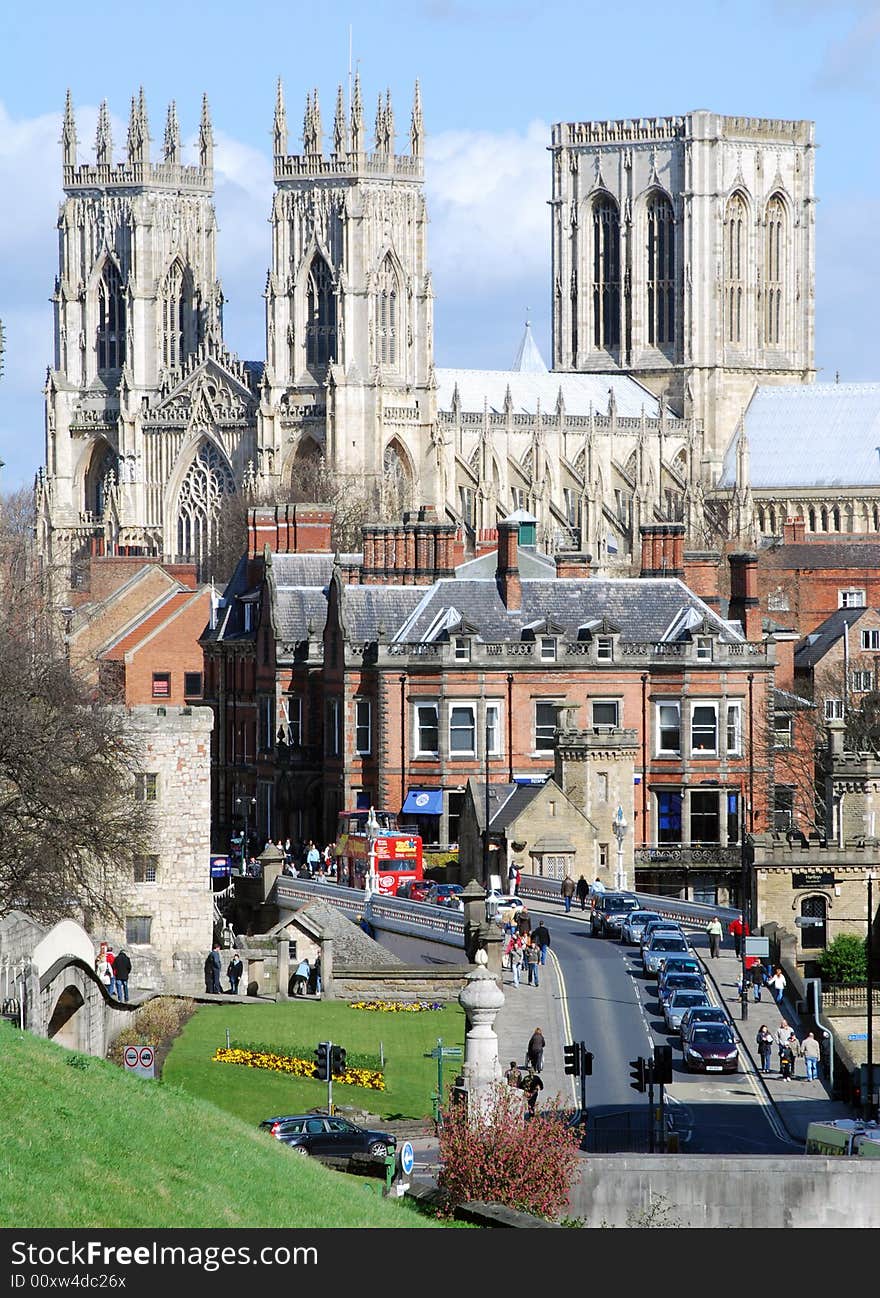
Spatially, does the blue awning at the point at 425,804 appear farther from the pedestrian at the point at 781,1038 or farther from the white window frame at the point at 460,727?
the pedestrian at the point at 781,1038

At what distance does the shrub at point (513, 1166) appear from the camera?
3225 centimetres

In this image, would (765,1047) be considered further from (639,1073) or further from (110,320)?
(110,320)

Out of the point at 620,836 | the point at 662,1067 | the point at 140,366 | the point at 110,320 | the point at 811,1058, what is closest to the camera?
the point at 662,1067

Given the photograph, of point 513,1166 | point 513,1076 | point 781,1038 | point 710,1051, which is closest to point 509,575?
point 781,1038

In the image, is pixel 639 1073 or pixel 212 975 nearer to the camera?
→ pixel 639 1073

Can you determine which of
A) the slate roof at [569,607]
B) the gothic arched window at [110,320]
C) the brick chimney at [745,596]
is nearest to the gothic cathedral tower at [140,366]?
the gothic arched window at [110,320]

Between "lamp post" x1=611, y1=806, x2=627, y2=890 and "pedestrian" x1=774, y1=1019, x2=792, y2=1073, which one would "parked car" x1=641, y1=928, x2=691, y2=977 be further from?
"lamp post" x1=611, y1=806, x2=627, y2=890

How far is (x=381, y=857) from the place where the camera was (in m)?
68.2

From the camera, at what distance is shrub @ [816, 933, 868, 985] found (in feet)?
196

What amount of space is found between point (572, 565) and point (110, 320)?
103920 mm

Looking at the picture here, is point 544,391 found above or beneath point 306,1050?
above

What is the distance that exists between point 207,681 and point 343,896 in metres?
23.3

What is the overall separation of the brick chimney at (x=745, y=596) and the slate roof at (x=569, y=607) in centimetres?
422
